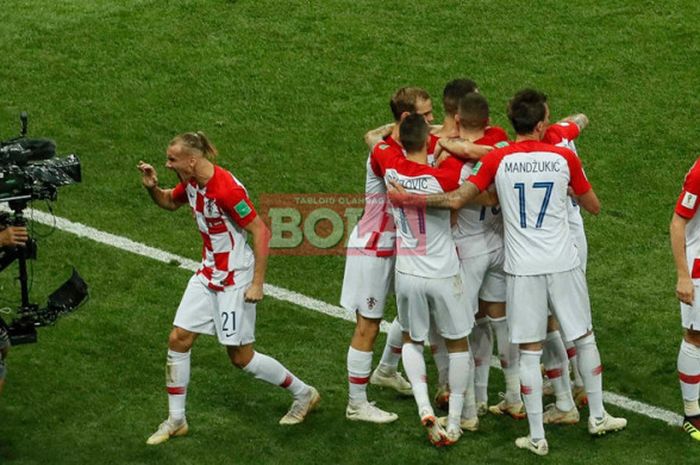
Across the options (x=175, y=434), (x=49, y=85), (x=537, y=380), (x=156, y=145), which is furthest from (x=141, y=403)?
(x=49, y=85)

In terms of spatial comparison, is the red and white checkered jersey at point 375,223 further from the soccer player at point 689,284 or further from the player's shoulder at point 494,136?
the soccer player at point 689,284

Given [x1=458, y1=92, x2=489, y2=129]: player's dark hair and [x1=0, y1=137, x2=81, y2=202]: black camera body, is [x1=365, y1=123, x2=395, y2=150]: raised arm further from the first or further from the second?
[x1=0, y1=137, x2=81, y2=202]: black camera body

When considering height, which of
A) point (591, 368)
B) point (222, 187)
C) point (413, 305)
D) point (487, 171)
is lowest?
point (591, 368)

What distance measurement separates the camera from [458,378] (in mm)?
9406

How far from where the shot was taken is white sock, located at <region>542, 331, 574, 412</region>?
380 inches

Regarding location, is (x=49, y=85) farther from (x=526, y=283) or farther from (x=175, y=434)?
(x=526, y=283)

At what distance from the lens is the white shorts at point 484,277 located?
9.56 meters

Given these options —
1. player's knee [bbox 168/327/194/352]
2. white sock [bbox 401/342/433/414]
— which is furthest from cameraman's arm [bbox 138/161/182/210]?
white sock [bbox 401/342/433/414]

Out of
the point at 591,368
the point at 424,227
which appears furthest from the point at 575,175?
the point at 591,368

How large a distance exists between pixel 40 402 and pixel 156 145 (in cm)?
407

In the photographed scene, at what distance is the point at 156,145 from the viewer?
1373cm

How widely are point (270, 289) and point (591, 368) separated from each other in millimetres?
3233

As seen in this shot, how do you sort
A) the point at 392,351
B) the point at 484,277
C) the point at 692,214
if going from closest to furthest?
the point at 692,214 < the point at 484,277 < the point at 392,351

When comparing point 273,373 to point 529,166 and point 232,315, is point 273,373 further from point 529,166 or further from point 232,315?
point 529,166
